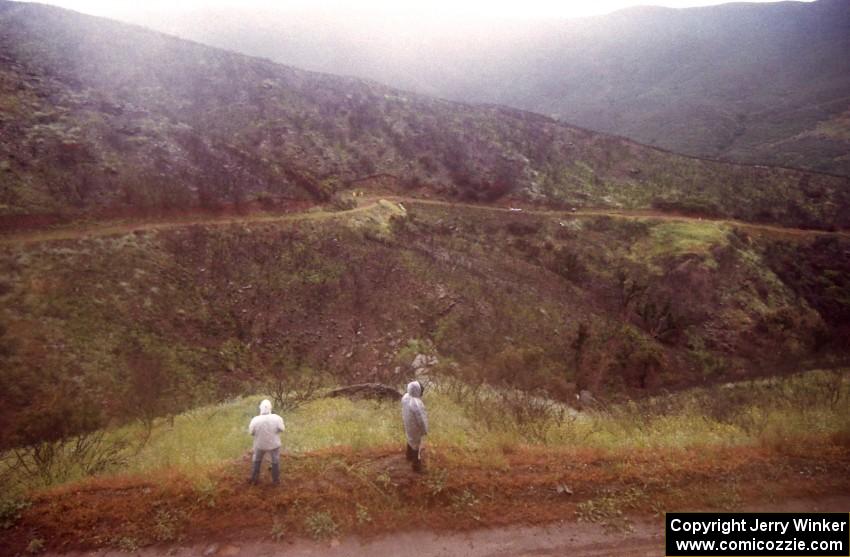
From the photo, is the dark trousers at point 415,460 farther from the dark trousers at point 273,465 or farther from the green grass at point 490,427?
the dark trousers at point 273,465

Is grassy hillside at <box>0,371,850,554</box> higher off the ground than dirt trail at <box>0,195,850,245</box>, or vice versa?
dirt trail at <box>0,195,850,245</box>

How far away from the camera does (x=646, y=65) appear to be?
99.1m

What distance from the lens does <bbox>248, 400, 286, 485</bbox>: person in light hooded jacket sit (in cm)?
695

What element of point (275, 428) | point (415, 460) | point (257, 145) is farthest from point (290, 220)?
point (415, 460)

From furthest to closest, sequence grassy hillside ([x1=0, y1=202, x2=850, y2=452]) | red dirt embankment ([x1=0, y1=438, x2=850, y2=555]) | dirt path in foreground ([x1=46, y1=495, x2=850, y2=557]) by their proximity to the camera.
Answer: grassy hillside ([x1=0, y1=202, x2=850, y2=452])
red dirt embankment ([x1=0, y1=438, x2=850, y2=555])
dirt path in foreground ([x1=46, y1=495, x2=850, y2=557])

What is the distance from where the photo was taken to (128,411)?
1473 cm

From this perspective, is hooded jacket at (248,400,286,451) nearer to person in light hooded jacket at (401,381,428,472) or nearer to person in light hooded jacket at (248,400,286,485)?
person in light hooded jacket at (248,400,286,485)

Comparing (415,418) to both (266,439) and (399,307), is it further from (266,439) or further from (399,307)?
(399,307)

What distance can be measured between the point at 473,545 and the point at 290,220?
76.0 ft

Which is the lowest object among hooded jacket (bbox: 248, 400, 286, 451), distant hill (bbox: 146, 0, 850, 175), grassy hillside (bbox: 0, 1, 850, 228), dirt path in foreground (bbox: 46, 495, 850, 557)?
dirt path in foreground (bbox: 46, 495, 850, 557)

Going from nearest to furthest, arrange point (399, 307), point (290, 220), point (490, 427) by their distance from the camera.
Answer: point (490, 427) < point (399, 307) < point (290, 220)

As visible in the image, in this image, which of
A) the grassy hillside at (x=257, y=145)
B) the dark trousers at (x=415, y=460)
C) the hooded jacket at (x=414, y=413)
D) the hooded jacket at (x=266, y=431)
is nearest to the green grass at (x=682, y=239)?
the grassy hillside at (x=257, y=145)

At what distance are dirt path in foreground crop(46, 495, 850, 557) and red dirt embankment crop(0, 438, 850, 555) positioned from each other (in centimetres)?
12

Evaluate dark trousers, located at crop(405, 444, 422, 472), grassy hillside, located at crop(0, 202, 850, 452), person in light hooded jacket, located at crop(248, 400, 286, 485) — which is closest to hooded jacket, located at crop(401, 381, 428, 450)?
dark trousers, located at crop(405, 444, 422, 472)
